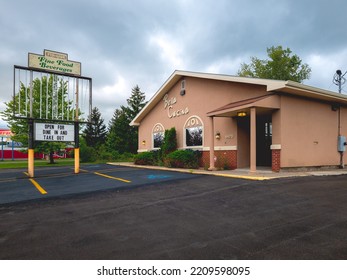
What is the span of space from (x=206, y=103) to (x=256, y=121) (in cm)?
317

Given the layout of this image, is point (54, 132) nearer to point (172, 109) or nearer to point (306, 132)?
point (172, 109)

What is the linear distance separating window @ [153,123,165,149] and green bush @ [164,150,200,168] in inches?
169

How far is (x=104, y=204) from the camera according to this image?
19.4 ft

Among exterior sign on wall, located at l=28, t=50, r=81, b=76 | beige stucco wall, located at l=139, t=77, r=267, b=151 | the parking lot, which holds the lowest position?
the parking lot

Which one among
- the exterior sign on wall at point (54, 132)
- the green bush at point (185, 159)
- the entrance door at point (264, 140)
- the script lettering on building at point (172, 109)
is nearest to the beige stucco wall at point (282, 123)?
the script lettering on building at point (172, 109)

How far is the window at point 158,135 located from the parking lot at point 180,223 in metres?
11.8

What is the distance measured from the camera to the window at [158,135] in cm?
1913

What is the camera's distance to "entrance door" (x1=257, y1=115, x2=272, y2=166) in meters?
13.4

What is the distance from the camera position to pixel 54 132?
40.5 ft

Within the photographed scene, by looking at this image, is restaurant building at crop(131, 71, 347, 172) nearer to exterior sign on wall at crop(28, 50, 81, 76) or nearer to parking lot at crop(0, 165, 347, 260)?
parking lot at crop(0, 165, 347, 260)

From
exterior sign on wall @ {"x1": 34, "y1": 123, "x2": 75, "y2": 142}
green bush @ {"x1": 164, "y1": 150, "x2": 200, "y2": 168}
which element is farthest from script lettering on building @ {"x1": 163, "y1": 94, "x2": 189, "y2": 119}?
exterior sign on wall @ {"x1": 34, "y1": 123, "x2": 75, "y2": 142}

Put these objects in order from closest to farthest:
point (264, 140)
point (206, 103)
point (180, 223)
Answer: point (180, 223) < point (264, 140) < point (206, 103)

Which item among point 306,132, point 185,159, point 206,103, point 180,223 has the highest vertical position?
point 206,103

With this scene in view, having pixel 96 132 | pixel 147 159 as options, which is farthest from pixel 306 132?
pixel 96 132
